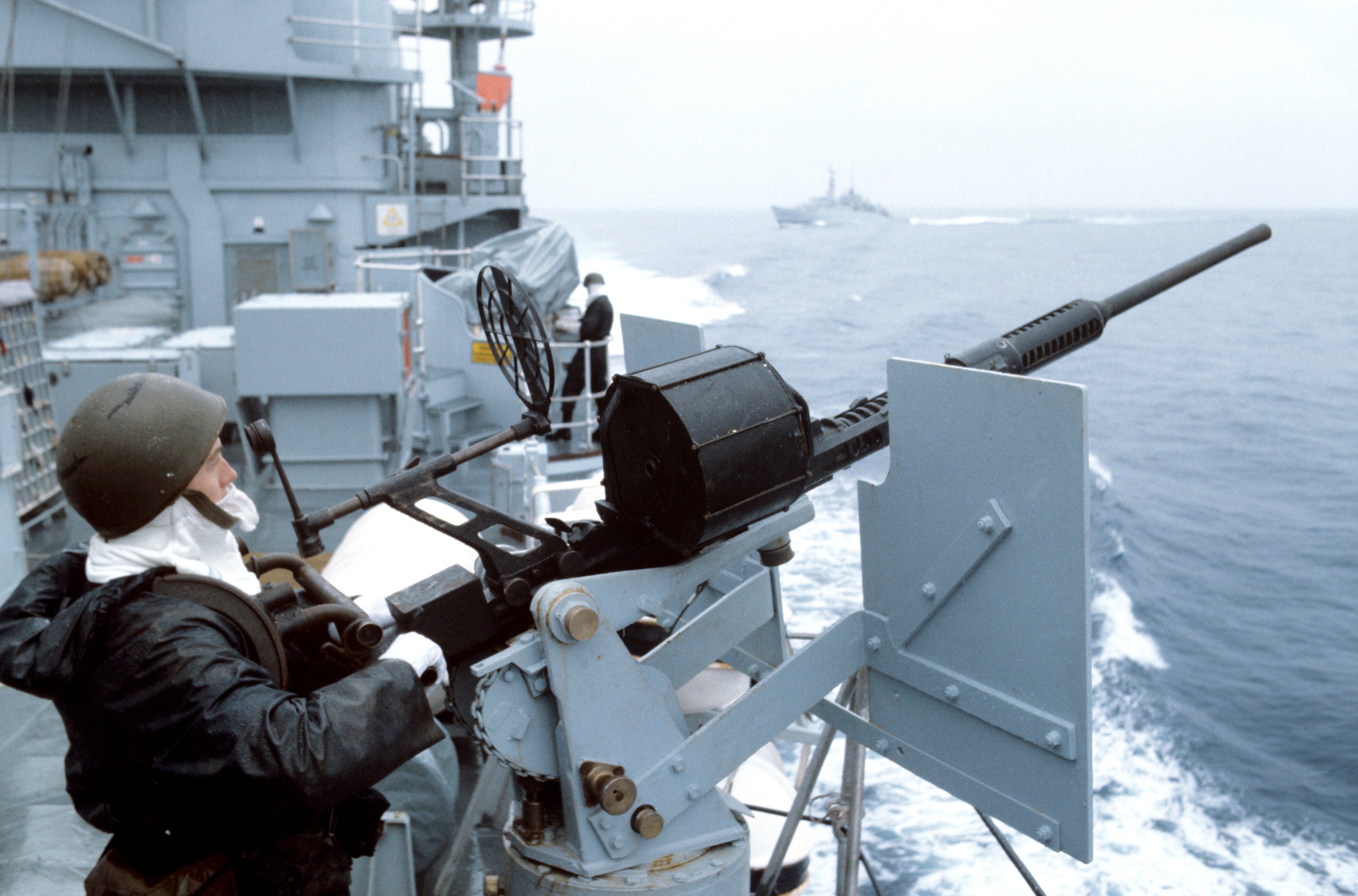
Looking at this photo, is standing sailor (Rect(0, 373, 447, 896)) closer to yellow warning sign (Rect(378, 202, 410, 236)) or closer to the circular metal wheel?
the circular metal wheel

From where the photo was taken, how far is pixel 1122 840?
708 cm

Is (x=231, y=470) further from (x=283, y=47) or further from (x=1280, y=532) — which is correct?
(x=1280, y=532)

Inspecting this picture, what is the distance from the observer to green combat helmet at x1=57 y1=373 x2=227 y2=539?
1.62 m

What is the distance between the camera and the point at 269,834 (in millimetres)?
1729

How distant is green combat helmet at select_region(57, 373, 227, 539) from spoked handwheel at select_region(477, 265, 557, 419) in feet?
2.00

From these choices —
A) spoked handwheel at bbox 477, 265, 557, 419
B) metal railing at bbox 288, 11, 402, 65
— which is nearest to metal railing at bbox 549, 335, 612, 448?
metal railing at bbox 288, 11, 402, 65

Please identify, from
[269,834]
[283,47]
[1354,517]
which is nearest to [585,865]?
[269,834]

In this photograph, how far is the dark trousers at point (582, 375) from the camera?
33.8 ft

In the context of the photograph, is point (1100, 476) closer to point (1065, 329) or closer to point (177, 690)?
point (1065, 329)

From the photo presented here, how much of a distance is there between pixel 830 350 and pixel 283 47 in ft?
38.3

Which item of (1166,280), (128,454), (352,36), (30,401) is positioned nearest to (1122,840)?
(1166,280)

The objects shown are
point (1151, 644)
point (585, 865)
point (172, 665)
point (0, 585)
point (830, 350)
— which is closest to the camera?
Answer: point (172, 665)

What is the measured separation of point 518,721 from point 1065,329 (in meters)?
1.66

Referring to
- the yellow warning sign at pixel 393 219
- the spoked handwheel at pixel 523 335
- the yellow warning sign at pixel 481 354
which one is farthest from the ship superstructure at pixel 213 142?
the spoked handwheel at pixel 523 335
